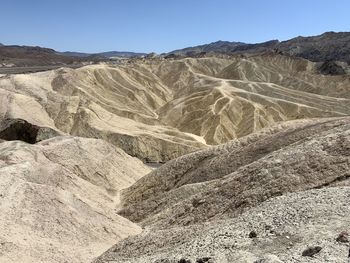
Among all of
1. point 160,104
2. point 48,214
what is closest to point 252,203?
point 48,214

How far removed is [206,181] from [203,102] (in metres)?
47.0

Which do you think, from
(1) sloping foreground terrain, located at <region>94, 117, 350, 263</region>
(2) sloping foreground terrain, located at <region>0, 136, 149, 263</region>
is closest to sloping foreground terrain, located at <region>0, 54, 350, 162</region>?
(2) sloping foreground terrain, located at <region>0, 136, 149, 263</region>

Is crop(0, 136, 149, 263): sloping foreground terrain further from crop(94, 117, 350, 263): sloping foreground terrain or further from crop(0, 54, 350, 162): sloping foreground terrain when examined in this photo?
crop(0, 54, 350, 162): sloping foreground terrain

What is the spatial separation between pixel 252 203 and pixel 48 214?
8259mm

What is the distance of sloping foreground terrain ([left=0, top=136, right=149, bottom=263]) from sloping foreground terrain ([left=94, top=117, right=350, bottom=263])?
4.94 feet

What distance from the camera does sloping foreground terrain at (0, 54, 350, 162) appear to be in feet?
174

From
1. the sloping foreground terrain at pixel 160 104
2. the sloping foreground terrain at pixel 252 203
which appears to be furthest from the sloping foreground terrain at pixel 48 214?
the sloping foreground terrain at pixel 160 104

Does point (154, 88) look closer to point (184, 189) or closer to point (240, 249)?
point (184, 189)

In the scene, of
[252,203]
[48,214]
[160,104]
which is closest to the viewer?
[252,203]

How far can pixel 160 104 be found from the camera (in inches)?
3381

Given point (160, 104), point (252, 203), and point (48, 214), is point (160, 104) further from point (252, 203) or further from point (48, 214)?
point (252, 203)

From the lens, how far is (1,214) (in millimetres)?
20688

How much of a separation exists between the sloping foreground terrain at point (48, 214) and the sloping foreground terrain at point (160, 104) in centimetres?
1604

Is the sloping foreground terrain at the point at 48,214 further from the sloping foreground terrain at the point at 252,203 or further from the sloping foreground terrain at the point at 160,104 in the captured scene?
the sloping foreground terrain at the point at 160,104
